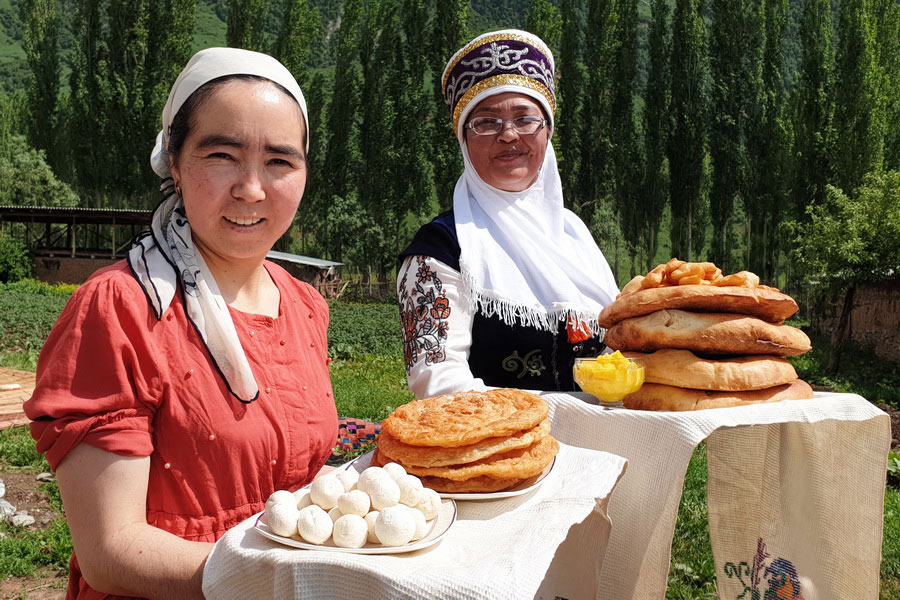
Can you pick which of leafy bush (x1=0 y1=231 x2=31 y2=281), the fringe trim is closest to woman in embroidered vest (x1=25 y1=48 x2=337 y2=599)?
the fringe trim

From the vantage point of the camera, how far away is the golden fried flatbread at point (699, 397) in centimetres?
194

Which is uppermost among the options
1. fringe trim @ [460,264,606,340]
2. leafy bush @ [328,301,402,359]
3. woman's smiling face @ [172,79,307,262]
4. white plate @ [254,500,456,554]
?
woman's smiling face @ [172,79,307,262]

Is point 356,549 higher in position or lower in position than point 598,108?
lower

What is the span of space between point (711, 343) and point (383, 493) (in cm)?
117

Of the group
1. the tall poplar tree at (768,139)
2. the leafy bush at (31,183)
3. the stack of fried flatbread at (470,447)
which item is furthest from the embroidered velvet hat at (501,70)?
the leafy bush at (31,183)

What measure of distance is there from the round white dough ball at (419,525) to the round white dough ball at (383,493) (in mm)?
50

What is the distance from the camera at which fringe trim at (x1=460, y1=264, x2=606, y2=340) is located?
8.43ft

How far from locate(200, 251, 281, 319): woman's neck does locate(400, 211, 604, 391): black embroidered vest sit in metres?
0.95

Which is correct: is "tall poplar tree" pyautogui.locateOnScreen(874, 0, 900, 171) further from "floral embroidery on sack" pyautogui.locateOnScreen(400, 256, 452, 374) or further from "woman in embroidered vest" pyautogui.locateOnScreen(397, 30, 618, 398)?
"floral embroidery on sack" pyautogui.locateOnScreen(400, 256, 452, 374)

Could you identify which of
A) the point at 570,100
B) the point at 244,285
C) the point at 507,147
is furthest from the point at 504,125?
the point at 570,100

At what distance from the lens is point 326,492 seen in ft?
4.20

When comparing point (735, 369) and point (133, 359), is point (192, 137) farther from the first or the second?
point (735, 369)

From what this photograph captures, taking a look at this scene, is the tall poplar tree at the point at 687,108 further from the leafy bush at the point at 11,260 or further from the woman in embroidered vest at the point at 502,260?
the woman in embroidered vest at the point at 502,260

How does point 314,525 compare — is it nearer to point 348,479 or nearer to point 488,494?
point 348,479
